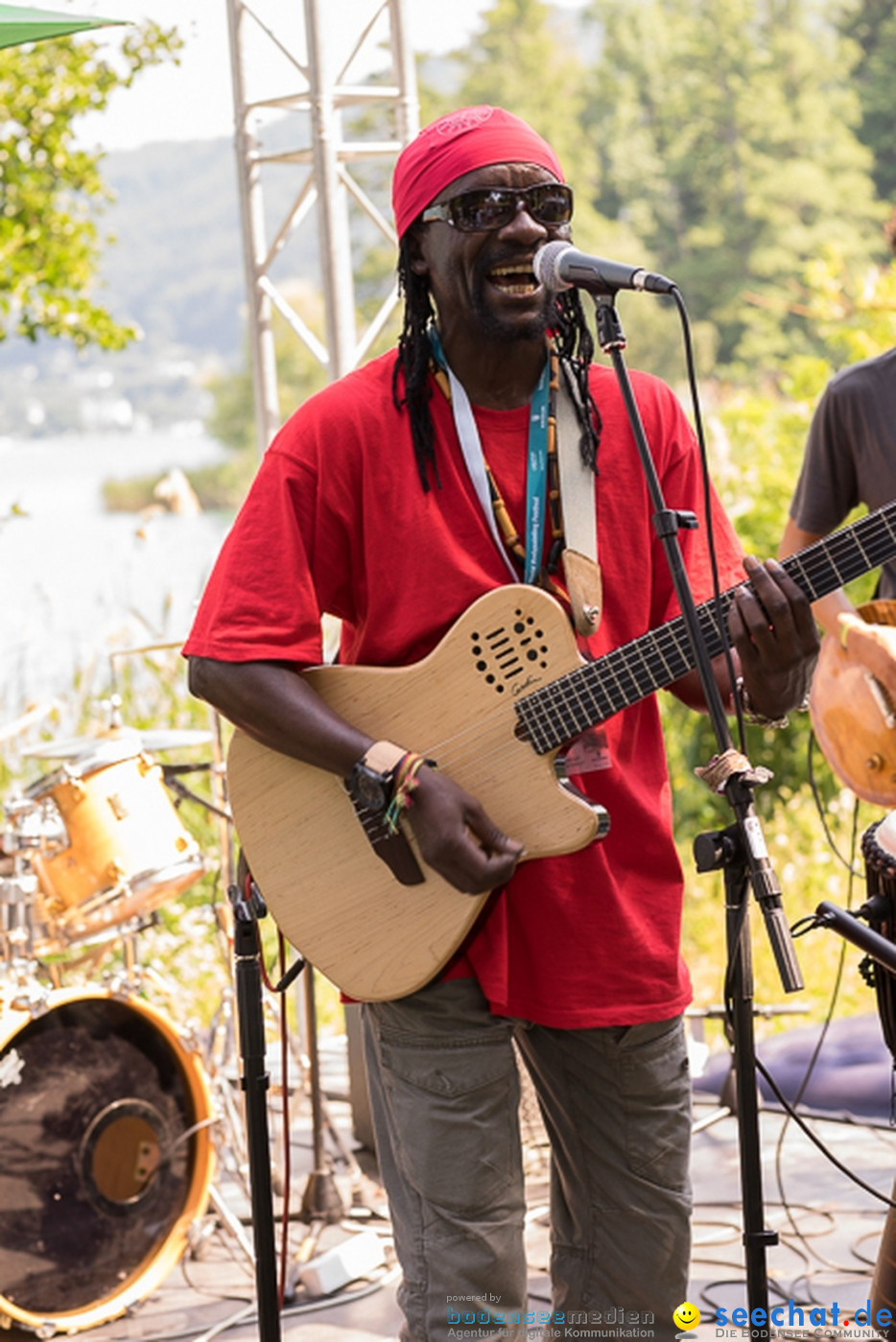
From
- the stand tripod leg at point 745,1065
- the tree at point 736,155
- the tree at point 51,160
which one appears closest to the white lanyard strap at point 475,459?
the stand tripod leg at point 745,1065

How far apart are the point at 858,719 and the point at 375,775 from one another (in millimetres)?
1858

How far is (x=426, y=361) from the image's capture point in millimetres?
2674

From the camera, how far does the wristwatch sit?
2.46m

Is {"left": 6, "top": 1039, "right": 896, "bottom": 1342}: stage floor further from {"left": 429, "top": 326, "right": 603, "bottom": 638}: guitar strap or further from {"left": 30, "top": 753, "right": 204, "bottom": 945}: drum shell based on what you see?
{"left": 429, "top": 326, "right": 603, "bottom": 638}: guitar strap

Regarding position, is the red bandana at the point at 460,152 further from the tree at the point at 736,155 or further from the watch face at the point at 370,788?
the tree at the point at 736,155

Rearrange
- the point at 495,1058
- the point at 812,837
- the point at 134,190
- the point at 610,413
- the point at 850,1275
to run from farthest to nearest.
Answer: the point at 134,190 → the point at 812,837 → the point at 850,1275 → the point at 610,413 → the point at 495,1058

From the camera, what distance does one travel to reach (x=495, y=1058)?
2496 mm

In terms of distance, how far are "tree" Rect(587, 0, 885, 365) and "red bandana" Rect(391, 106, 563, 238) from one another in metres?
44.1

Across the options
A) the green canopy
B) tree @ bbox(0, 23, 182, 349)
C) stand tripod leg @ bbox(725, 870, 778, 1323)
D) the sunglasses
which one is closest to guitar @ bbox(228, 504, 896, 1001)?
stand tripod leg @ bbox(725, 870, 778, 1323)

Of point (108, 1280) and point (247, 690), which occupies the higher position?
point (247, 690)

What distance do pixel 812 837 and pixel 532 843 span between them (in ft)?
15.7

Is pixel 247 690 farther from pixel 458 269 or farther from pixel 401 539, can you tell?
pixel 458 269

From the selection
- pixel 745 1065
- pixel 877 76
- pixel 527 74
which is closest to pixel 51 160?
pixel 745 1065

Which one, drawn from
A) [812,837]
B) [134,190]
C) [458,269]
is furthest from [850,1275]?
[134,190]
